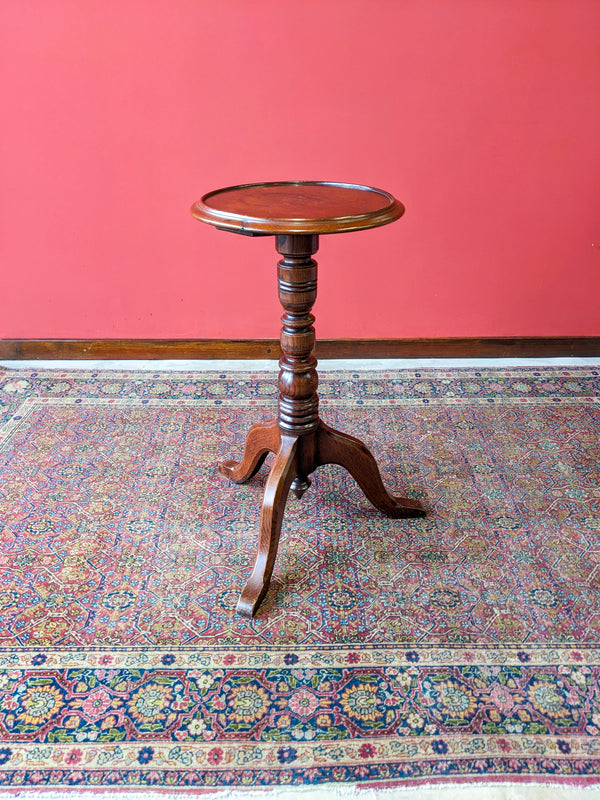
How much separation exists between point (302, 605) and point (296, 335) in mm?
735

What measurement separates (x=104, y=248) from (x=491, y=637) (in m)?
2.31

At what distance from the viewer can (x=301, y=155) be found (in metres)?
2.84

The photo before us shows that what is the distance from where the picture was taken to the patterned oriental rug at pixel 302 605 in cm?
141

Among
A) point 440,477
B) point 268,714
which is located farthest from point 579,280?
point 268,714

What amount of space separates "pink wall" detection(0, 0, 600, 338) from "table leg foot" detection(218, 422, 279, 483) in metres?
1.02

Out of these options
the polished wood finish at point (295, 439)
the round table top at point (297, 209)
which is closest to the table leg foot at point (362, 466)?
the polished wood finish at point (295, 439)

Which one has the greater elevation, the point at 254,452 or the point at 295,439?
the point at 295,439

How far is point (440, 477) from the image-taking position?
91.7 inches

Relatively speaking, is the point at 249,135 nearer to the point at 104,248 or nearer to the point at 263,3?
the point at 263,3

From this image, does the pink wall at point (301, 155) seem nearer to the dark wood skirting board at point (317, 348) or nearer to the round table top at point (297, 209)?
the dark wood skirting board at point (317, 348)

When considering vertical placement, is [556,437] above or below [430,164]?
below

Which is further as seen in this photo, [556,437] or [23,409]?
[23,409]

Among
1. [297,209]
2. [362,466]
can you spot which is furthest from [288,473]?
[297,209]

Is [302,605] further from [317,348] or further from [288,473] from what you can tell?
[317,348]
